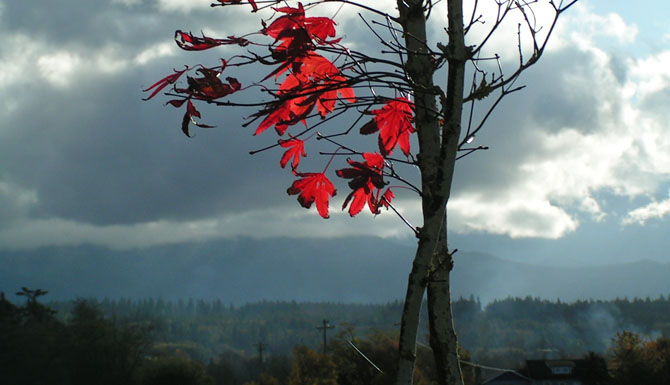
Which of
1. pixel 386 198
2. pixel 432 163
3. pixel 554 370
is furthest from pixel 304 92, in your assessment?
pixel 554 370

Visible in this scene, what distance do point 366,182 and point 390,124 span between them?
38 centimetres

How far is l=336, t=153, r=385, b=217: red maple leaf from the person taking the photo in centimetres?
281

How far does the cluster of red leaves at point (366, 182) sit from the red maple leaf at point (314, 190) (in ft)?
0.43

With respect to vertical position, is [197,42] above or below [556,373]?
above

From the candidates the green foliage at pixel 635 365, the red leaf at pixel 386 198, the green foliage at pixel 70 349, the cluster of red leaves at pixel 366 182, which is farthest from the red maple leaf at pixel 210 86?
the green foliage at pixel 70 349

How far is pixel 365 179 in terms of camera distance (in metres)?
2.83

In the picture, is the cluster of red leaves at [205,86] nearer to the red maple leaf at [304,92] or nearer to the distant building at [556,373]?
the red maple leaf at [304,92]

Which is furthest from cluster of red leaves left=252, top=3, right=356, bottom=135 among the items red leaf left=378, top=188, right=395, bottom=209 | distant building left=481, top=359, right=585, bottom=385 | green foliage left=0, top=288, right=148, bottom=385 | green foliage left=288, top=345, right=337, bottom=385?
distant building left=481, top=359, right=585, bottom=385

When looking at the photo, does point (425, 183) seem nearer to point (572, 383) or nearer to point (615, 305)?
point (572, 383)

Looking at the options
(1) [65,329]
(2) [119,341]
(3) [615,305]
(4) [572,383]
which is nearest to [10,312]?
(1) [65,329]

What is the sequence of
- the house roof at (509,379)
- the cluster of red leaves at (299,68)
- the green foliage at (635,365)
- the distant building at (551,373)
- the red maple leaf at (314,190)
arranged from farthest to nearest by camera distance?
the house roof at (509,379) → the distant building at (551,373) → the green foliage at (635,365) → the red maple leaf at (314,190) → the cluster of red leaves at (299,68)

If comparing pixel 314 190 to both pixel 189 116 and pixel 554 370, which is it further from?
pixel 554 370

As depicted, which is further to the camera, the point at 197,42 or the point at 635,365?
the point at 635,365

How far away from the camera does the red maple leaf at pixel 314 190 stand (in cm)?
317
